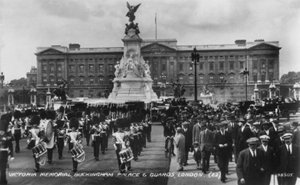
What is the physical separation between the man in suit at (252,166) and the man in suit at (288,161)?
111cm

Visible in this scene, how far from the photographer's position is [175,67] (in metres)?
113

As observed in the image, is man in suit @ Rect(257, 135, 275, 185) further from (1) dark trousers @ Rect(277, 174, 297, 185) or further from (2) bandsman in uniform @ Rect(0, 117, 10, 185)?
(2) bandsman in uniform @ Rect(0, 117, 10, 185)

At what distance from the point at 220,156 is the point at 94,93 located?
10362 cm

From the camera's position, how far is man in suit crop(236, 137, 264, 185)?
843 centimetres

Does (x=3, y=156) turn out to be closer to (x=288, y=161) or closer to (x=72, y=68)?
(x=288, y=161)

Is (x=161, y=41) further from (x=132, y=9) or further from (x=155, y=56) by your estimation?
(x=132, y=9)

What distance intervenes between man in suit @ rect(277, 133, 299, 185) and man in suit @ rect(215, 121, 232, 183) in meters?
2.29

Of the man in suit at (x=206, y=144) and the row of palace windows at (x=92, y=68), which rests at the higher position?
the row of palace windows at (x=92, y=68)

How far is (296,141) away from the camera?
10.2 m

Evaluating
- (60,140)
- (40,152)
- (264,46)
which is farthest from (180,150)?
(264,46)

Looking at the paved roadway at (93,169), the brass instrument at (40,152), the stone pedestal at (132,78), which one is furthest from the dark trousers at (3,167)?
the stone pedestal at (132,78)

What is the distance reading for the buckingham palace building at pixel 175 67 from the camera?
10981 centimetres

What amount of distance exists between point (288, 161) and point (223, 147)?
2.91 meters

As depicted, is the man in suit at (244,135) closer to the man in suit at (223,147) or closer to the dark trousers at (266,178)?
the man in suit at (223,147)
